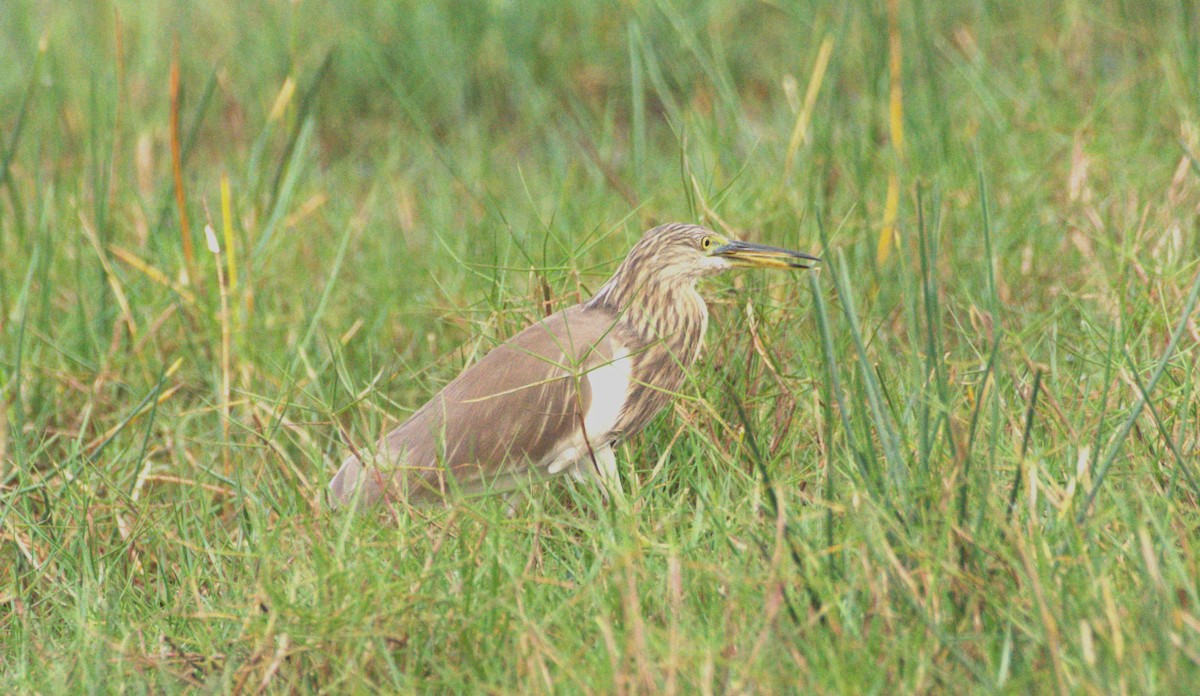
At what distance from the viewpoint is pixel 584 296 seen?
3.82 meters

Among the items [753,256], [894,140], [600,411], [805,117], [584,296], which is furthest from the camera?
[805,117]

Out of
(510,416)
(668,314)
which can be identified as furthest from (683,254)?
(510,416)

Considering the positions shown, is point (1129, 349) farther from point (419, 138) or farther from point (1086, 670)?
point (419, 138)

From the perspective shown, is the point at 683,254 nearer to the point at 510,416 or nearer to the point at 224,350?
the point at 510,416

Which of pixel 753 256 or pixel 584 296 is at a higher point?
pixel 753 256

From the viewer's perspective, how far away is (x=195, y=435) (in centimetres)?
407

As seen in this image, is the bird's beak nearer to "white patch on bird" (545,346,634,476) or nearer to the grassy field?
the grassy field

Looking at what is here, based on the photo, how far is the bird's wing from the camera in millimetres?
3275

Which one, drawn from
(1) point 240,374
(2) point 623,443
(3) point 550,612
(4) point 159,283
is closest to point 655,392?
(2) point 623,443

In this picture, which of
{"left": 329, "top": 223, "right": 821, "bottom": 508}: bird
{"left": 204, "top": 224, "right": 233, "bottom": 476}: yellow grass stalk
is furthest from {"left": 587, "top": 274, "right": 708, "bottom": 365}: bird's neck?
{"left": 204, "top": 224, "right": 233, "bottom": 476}: yellow grass stalk

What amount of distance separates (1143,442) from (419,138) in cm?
351

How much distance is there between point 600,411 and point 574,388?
0.08 m

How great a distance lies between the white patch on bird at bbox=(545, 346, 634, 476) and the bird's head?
0.27 meters

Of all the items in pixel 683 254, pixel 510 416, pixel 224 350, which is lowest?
pixel 224 350
